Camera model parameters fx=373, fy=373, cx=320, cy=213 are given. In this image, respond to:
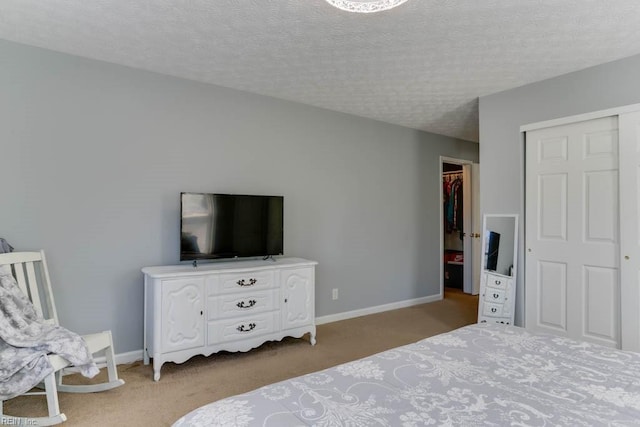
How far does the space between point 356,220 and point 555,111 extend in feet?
7.39

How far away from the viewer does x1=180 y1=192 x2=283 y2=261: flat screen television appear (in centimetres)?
310

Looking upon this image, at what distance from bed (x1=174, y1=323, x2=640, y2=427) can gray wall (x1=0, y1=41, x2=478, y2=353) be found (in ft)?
7.57

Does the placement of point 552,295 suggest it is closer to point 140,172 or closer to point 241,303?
point 241,303

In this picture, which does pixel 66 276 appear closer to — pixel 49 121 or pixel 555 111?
pixel 49 121

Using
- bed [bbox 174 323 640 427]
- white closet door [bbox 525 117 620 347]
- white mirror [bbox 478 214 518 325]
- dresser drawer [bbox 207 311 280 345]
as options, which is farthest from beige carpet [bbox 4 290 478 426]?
bed [bbox 174 323 640 427]

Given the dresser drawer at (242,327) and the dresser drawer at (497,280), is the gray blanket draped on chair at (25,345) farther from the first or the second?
the dresser drawer at (497,280)

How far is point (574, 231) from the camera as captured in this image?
3176mm

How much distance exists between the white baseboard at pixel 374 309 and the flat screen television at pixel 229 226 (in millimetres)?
1103

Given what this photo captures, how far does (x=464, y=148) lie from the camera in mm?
5703

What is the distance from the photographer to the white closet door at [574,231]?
2973 mm

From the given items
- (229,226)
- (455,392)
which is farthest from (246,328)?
(455,392)

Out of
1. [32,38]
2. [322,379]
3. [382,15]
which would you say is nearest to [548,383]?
[322,379]

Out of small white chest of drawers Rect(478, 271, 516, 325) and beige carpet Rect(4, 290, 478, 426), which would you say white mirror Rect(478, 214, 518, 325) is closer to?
small white chest of drawers Rect(478, 271, 516, 325)

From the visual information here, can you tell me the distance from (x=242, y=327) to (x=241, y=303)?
7.8 inches
